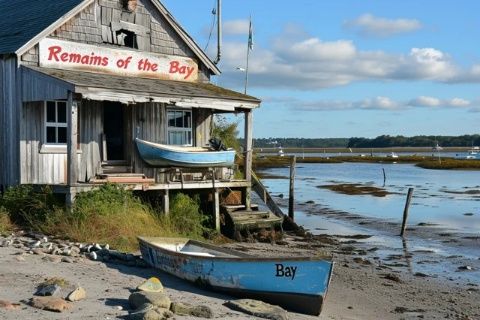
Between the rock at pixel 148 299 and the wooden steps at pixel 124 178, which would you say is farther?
the wooden steps at pixel 124 178

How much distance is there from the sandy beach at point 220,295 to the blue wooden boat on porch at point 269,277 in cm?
24

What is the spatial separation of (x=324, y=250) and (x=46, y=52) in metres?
9.95

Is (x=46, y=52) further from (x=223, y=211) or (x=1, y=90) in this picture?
(x=223, y=211)

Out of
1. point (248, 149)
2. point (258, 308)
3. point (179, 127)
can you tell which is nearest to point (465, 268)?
point (248, 149)

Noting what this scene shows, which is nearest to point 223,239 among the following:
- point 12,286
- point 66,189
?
point 66,189

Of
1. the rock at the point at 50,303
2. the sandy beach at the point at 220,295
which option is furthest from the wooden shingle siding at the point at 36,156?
the rock at the point at 50,303

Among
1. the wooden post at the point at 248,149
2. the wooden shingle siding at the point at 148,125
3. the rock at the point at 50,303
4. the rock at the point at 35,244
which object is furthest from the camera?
the wooden post at the point at 248,149

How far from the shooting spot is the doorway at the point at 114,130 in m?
19.6

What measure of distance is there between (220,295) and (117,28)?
400 inches

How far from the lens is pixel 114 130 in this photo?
64.8 feet

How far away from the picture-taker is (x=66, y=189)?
16.6 metres

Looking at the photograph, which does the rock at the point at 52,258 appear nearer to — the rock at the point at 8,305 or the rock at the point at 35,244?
the rock at the point at 35,244

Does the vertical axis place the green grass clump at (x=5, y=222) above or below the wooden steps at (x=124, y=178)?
below

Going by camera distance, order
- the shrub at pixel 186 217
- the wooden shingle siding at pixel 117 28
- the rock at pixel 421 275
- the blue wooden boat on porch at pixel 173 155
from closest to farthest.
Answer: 1. the rock at pixel 421 275
2. the wooden shingle siding at pixel 117 28
3. the shrub at pixel 186 217
4. the blue wooden boat on porch at pixel 173 155
